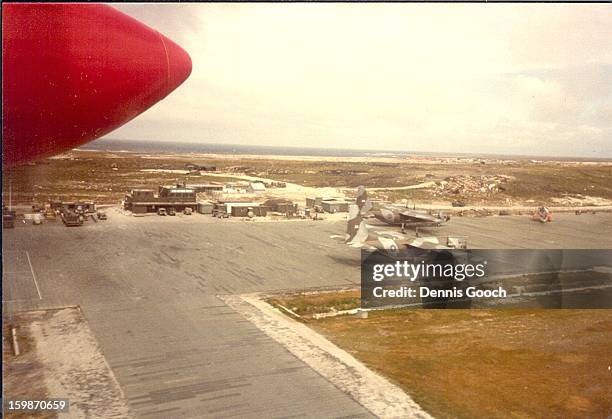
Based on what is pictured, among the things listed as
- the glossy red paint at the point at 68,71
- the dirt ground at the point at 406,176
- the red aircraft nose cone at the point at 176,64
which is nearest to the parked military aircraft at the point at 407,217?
the dirt ground at the point at 406,176

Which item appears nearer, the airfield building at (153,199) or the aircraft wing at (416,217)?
the airfield building at (153,199)

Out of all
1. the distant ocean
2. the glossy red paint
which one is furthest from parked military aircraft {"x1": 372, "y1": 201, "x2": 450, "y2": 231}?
the glossy red paint

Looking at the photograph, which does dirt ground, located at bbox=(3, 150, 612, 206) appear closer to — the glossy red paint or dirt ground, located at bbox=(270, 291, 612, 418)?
the glossy red paint

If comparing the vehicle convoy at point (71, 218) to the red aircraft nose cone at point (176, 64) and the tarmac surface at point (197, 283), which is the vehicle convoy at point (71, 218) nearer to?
the tarmac surface at point (197, 283)

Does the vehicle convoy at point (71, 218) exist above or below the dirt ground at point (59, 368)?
above

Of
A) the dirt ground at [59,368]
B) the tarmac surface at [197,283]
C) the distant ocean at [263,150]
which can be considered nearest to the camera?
the dirt ground at [59,368]
